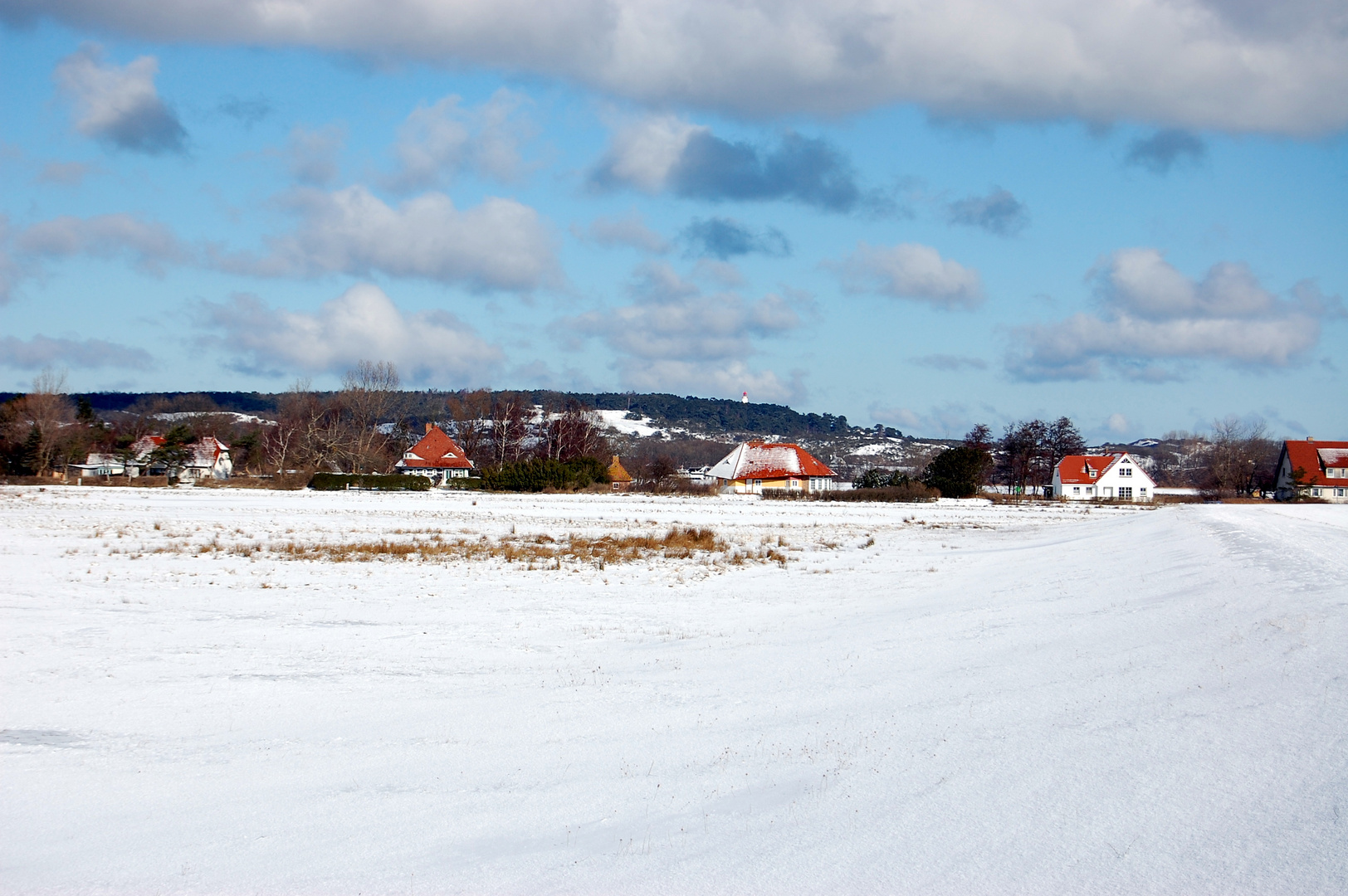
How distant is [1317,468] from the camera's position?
79.9 metres

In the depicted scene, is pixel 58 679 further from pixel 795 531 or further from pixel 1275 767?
pixel 795 531

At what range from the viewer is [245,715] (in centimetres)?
846

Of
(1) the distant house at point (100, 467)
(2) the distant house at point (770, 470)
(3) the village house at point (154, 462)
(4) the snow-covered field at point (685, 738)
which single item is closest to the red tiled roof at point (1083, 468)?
→ (2) the distant house at point (770, 470)

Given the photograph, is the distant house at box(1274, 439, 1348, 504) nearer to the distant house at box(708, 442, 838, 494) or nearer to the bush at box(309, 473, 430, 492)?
the distant house at box(708, 442, 838, 494)

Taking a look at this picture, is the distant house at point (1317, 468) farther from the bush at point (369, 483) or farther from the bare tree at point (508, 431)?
the bush at point (369, 483)

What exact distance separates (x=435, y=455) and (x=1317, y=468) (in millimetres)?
78575

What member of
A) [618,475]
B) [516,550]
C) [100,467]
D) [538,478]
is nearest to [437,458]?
[618,475]

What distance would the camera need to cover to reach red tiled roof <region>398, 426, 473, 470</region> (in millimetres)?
89750

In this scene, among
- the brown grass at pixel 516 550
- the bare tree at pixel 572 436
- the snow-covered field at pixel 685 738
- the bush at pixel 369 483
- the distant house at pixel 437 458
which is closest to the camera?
the snow-covered field at pixel 685 738

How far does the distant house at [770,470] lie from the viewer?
84.5 m

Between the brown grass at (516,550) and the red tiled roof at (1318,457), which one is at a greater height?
the red tiled roof at (1318,457)

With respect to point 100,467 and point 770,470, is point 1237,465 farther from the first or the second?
point 100,467

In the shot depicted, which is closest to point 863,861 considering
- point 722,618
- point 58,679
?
point 58,679

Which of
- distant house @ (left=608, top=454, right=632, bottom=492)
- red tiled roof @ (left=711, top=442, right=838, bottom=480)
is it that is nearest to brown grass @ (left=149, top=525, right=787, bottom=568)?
distant house @ (left=608, top=454, right=632, bottom=492)
